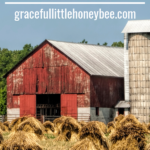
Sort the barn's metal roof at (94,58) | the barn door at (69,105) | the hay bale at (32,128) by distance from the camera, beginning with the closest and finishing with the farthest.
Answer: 1. the hay bale at (32,128)
2. the barn door at (69,105)
3. the barn's metal roof at (94,58)

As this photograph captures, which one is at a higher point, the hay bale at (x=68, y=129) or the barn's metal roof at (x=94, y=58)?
the barn's metal roof at (x=94, y=58)

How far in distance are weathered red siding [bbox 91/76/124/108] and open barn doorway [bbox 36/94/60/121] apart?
467 cm

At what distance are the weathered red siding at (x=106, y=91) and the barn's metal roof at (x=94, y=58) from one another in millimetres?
682

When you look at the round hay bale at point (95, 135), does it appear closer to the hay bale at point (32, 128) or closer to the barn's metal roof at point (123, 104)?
the hay bale at point (32, 128)

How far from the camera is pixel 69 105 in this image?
48.9m

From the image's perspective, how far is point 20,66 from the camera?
52281mm

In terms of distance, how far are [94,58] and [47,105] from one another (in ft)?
24.2

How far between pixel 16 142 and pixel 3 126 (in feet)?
75.6

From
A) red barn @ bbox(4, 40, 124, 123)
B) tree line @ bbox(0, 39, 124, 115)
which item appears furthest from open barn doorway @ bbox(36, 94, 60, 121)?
tree line @ bbox(0, 39, 124, 115)

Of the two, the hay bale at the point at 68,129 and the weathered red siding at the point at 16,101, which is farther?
the weathered red siding at the point at 16,101

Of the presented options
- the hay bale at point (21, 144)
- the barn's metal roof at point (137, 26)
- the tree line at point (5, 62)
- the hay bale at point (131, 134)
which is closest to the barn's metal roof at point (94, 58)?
the barn's metal roof at point (137, 26)

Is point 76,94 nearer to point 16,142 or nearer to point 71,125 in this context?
point 71,125

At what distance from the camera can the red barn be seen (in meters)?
A: 48.6

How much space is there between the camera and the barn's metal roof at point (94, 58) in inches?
1966
